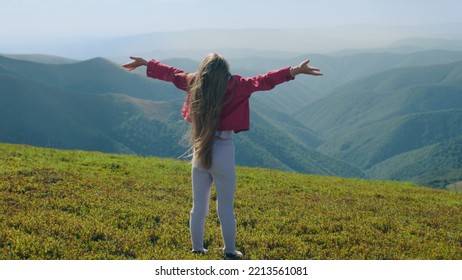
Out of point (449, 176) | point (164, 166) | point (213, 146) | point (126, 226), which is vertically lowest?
point (449, 176)

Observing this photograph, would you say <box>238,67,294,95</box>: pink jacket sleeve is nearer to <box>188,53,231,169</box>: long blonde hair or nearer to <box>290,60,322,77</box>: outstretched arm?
<box>290,60,322,77</box>: outstretched arm

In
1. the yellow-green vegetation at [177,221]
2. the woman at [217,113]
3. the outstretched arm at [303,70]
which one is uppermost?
the outstretched arm at [303,70]

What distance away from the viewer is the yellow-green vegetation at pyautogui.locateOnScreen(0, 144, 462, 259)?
8.30m

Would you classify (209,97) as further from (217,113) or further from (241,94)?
(241,94)

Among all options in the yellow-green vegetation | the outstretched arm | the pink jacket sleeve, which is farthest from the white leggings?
the outstretched arm

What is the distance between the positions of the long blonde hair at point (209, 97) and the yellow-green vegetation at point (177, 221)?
6.90 ft

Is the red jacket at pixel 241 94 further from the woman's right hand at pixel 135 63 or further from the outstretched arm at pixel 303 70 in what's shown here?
the woman's right hand at pixel 135 63

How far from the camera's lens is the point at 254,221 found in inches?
433

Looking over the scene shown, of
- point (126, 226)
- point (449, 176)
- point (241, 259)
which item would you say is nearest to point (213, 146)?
point (241, 259)

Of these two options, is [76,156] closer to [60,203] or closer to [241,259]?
[60,203]

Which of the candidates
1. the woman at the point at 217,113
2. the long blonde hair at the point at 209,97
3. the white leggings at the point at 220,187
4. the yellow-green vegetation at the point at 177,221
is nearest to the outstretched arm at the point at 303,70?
the woman at the point at 217,113

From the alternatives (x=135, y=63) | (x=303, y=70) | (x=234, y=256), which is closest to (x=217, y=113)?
(x=303, y=70)

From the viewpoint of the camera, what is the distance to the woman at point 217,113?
6996 mm

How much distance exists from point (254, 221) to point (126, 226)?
317 centimetres
